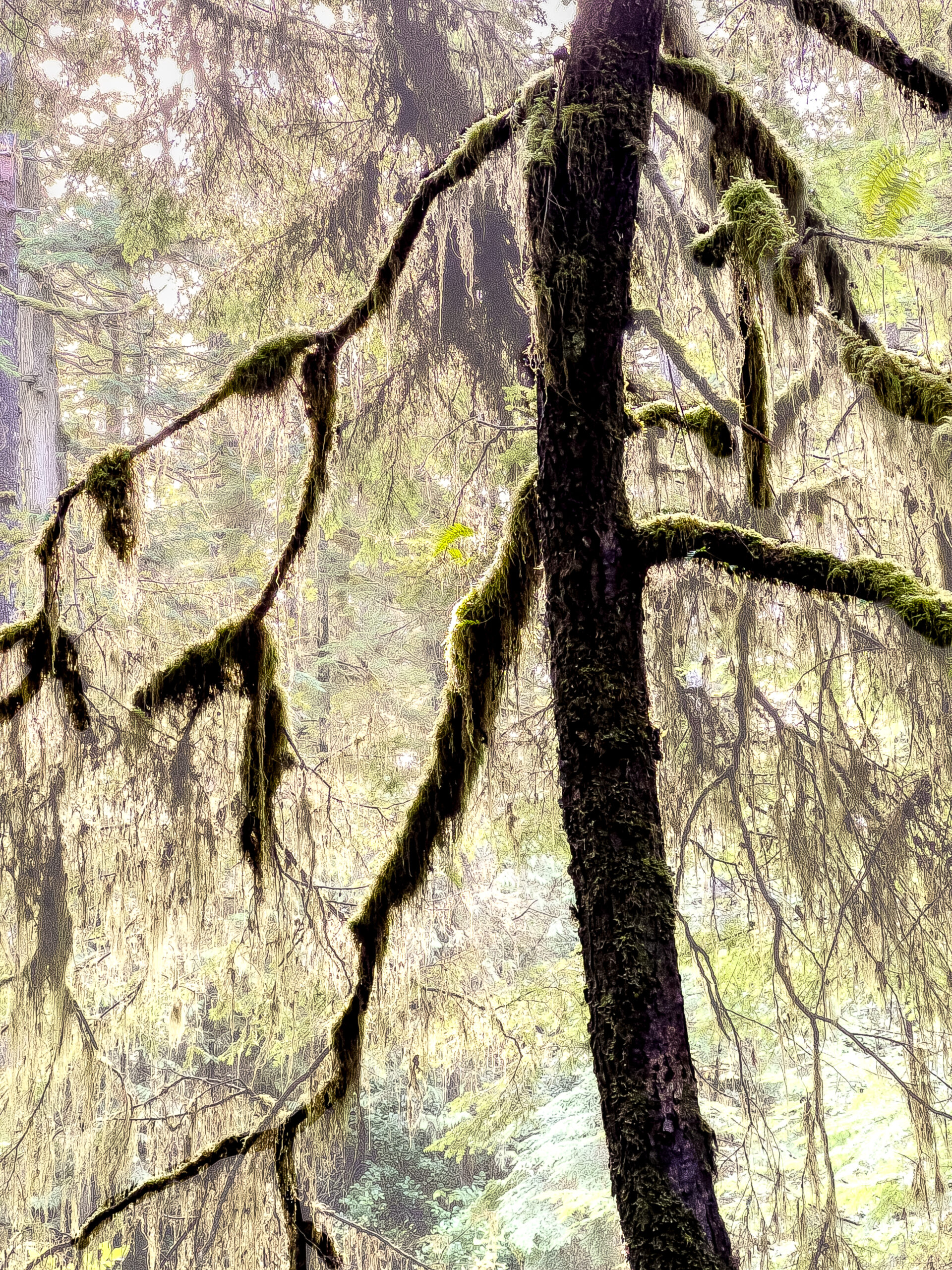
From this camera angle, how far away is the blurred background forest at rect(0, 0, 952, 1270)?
2.86m

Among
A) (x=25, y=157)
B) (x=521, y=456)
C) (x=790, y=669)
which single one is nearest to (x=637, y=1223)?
(x=790, y=669)

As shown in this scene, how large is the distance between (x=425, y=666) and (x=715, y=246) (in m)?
6.56

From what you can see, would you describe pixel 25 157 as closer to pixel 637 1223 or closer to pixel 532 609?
pixel 532 609

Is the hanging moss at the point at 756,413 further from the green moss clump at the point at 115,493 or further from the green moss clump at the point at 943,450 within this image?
the green moss clump at the point at 115,493

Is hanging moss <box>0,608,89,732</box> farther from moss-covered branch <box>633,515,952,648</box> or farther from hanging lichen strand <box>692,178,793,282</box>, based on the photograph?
hanging lichen strand <box>692,178,793,282</box>

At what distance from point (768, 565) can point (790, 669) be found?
104 inches

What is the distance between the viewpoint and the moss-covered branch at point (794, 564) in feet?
5.15

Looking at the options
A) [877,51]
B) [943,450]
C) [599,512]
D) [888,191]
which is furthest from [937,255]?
[599,512]

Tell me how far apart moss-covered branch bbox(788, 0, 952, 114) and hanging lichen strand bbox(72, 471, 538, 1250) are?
980 mm

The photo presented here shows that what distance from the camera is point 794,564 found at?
1678 millimetres

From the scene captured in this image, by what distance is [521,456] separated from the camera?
16.6ft

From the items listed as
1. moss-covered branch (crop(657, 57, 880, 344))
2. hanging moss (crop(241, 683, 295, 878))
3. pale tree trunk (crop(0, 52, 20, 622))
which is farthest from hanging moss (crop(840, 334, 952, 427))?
pale tree trunk (crop(0, 52, 20, 622))

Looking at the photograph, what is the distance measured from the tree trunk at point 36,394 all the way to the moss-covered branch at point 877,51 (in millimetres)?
7221

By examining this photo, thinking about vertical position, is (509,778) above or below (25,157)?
below
